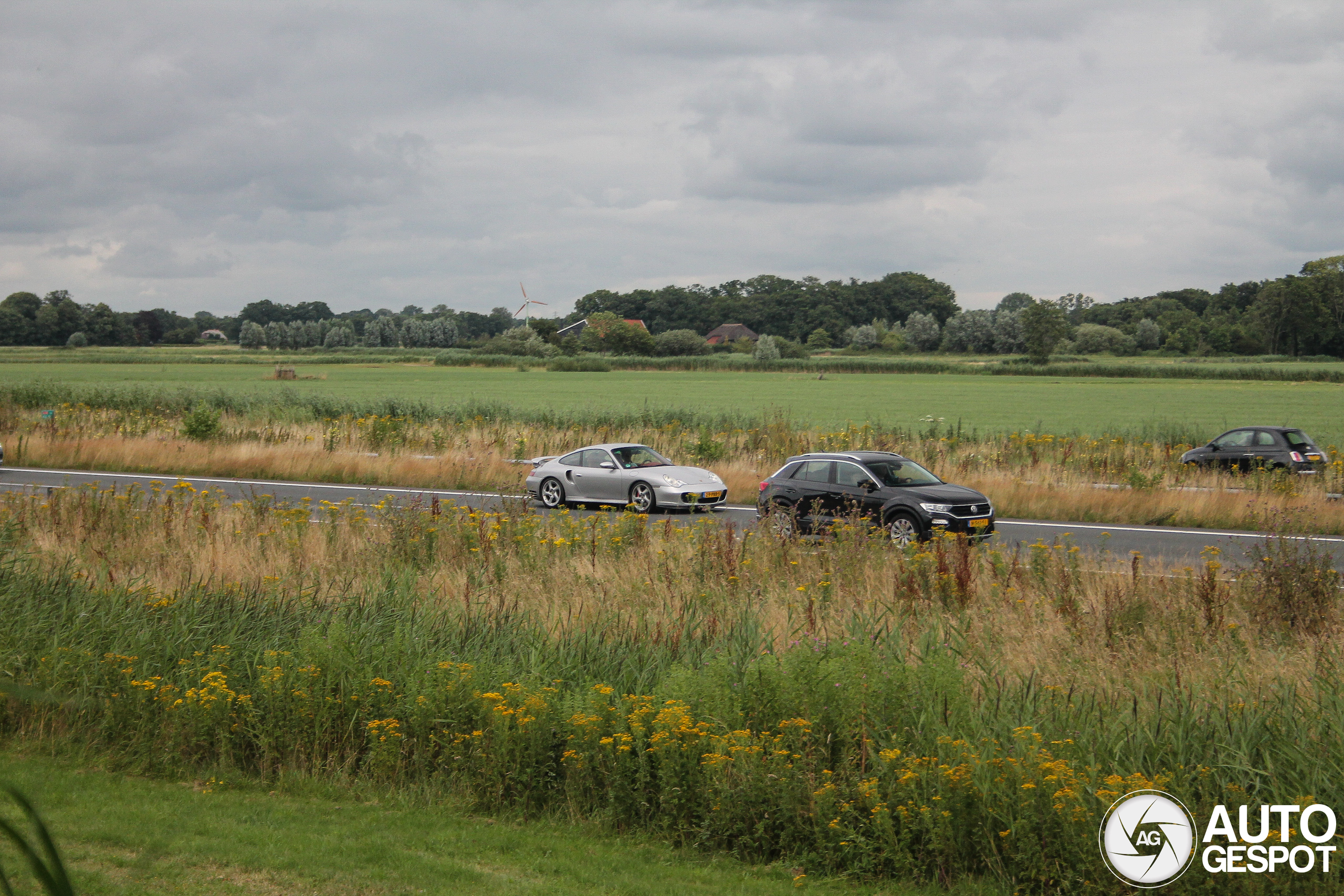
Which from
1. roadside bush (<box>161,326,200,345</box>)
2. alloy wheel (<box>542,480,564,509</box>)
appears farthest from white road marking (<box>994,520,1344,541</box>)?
roadside bush (<box>161,326,200,345</box>)

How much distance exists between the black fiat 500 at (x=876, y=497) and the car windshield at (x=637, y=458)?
486 centimetres

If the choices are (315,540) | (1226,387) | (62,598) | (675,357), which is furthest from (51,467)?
(675,357)

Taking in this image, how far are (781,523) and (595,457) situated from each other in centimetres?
755

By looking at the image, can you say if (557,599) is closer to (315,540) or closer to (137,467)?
(315,540)

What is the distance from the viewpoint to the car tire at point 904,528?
1706 centimetres

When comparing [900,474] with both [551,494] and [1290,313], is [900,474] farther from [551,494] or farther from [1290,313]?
[1290,313]

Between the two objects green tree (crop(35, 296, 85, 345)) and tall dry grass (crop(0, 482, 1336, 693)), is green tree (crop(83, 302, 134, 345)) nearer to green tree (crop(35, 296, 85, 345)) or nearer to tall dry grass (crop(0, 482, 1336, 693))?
green tree (crop(35, 296, 85, 345))

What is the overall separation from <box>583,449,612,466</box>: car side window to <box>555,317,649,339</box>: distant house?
142m

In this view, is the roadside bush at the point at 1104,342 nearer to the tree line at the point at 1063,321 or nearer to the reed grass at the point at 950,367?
the tree line at the point at 1063,321

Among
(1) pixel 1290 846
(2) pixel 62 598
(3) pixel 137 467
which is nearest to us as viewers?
(1) pixel 1290 846

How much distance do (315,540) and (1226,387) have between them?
304 feet

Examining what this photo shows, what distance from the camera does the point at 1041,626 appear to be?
941 centimetres

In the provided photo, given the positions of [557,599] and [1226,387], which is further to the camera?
[1226,387]

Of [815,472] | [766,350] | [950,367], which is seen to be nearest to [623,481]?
[815,472]
